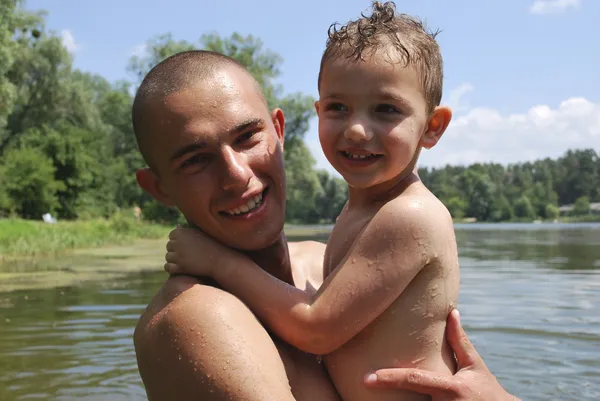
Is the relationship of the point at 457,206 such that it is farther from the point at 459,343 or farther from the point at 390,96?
the point at 390,96

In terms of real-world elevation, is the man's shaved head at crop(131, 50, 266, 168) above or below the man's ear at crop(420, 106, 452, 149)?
above

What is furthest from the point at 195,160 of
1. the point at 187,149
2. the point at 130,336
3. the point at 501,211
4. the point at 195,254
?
the point at 501,211

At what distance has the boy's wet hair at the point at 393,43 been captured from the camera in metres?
2.08

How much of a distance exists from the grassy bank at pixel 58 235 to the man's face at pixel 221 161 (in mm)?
15308

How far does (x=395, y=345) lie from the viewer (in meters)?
2.06

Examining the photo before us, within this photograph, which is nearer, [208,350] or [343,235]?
[208,350]

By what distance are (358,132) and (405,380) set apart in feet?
2.35

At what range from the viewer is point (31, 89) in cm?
3616

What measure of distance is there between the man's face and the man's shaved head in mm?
24

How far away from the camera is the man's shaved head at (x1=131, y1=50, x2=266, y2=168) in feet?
7.04

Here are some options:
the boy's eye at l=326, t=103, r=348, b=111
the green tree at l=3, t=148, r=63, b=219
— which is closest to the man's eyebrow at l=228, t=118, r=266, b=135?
the boy's eye at l=326, t=103, r=348, b=111

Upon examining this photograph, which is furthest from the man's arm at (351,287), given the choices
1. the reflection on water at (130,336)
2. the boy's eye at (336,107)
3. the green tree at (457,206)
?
the green tree at (457,206)

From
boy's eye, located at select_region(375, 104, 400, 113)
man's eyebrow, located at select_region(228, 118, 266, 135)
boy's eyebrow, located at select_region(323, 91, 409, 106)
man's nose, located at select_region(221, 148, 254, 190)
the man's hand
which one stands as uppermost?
boy's eyebrow, located at select_region(323, 91, 409, 106)

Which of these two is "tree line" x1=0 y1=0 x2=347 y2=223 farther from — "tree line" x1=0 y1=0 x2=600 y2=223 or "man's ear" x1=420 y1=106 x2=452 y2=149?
"man's ear" x1=420 y1=106 x2=452 y2=149
